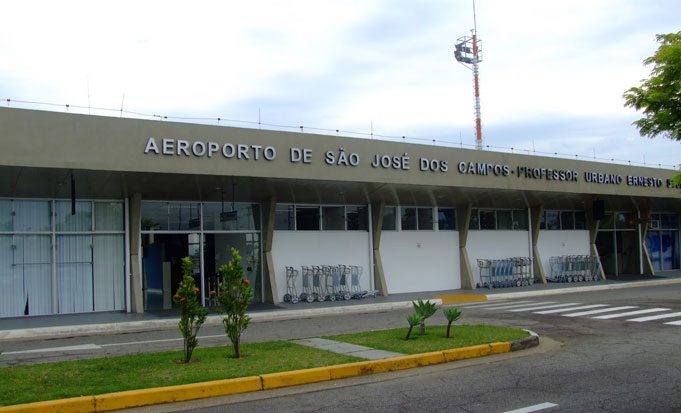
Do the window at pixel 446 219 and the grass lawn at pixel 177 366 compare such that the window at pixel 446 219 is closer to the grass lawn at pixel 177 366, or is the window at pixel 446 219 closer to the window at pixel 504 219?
the window at pixel 504 219

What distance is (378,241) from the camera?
→ 2447cm

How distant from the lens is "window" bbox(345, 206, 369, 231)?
80.4ft

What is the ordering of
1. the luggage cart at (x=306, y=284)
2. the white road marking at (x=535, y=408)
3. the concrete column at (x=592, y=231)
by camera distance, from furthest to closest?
the concrete column at (x=592, y=231), the luggage cart at (x=306, y=284), the white road marking at (x=535, y=408)

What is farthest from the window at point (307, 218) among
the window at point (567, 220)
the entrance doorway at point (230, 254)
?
the window at point (567, 220)

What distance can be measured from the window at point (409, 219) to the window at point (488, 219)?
410 cm

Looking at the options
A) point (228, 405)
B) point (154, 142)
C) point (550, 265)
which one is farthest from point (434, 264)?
point (228, 405)

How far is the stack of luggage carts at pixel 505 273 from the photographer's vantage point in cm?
2775

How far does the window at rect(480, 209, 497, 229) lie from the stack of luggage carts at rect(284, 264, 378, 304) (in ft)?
25.0

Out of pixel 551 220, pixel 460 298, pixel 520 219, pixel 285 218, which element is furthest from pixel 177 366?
pixel 551 220

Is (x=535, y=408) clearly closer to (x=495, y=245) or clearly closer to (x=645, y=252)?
(x=495, y=245)

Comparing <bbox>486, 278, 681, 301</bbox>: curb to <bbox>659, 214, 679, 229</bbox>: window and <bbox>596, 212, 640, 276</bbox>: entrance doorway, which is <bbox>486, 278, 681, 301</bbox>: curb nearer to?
<bbox>596, 212, 640, 276</bbox>: entrance doorway

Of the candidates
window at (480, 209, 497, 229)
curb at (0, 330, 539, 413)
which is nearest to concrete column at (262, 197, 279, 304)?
window at (480, 209, 497, 229)

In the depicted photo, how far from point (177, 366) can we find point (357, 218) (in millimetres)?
15776

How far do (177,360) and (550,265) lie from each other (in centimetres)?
2499
